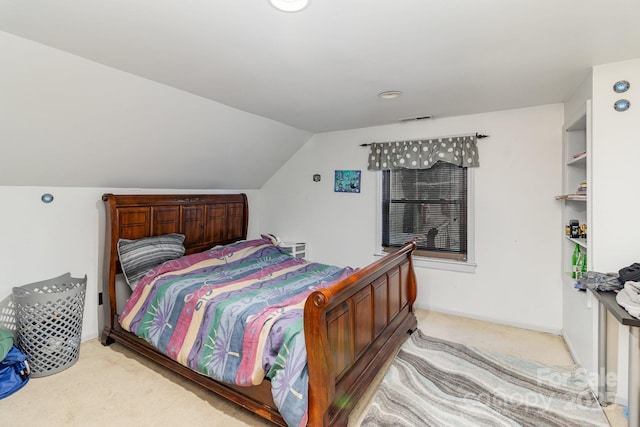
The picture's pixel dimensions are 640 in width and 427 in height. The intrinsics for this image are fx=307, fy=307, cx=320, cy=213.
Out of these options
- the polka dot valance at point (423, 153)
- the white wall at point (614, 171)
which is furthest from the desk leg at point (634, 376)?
the polka dot valance at point (423, 153)

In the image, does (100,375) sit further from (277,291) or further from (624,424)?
(624,424)

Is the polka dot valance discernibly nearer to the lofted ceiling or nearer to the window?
the window

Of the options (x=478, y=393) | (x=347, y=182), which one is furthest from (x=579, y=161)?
(x=347, y=182)

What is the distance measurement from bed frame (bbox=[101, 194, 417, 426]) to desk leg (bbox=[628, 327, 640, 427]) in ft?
4.43

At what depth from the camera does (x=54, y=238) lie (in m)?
2.68

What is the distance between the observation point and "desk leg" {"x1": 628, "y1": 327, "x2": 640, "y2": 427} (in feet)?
5.07

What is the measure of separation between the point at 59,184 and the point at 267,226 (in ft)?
8.80

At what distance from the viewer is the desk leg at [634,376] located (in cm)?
154

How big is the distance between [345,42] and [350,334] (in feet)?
5.80

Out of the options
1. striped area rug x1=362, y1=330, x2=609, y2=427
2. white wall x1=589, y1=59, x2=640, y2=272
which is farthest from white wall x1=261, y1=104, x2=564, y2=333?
white wall x1=589, y1=59, x2=640, y2=272

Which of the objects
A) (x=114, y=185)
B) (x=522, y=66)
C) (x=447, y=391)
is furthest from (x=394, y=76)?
(x=114, y=185)

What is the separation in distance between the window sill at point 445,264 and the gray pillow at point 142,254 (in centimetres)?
274

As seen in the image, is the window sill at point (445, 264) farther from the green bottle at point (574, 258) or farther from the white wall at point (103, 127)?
the white wall at point (103, 127)

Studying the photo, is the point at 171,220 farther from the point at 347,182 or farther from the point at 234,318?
the point at 347,182
